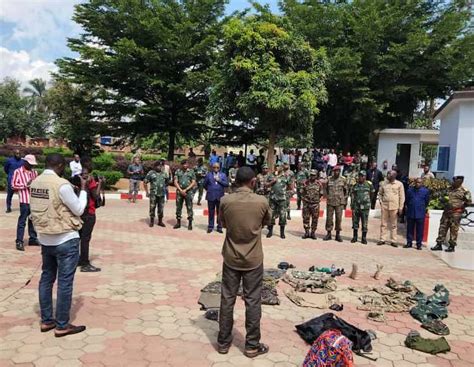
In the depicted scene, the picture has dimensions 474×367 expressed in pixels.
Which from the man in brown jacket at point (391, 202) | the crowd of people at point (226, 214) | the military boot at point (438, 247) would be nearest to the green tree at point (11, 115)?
the crowd of people at point (226, 214)

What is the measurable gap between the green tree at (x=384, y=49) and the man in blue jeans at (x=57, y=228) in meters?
19.0

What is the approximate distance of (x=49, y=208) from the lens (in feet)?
13.5

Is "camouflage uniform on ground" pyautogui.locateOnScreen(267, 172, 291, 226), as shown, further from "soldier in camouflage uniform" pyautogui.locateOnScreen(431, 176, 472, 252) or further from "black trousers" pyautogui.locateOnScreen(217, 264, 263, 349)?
"black trousers" pyautogui.locateOnScreen(217, 264, 263, 349)

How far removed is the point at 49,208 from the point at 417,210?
8520 millimetres

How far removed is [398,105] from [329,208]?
59.0 feet

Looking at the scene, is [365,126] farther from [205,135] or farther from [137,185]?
[137,185]

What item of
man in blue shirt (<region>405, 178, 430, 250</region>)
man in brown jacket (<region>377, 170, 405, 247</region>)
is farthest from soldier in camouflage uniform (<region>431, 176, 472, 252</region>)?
man in brown jacket (<region>377, 170, 405, 247</region>)

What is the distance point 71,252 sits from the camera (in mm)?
4227

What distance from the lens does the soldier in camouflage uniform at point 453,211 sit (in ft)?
32.0

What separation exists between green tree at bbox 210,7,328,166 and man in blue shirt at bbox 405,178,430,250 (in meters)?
7.57

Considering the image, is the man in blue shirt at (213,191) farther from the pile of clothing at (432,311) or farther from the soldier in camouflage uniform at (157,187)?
the pile of clothing at (432,311)

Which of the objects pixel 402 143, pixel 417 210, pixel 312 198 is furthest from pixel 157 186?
pixel 402 143

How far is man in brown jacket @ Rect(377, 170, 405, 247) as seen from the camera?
10.2 meters

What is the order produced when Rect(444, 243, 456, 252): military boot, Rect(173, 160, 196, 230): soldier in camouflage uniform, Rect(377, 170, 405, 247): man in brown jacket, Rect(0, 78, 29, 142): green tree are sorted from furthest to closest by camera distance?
Rect(0, 78, 29, 142): green tree < Rect(173, 160, 196, 230): soldier in camouflage uniform < Rect(377, 170, 405, 247): man in brown jacket < Rect(444, 243, 456, 252): military boot
